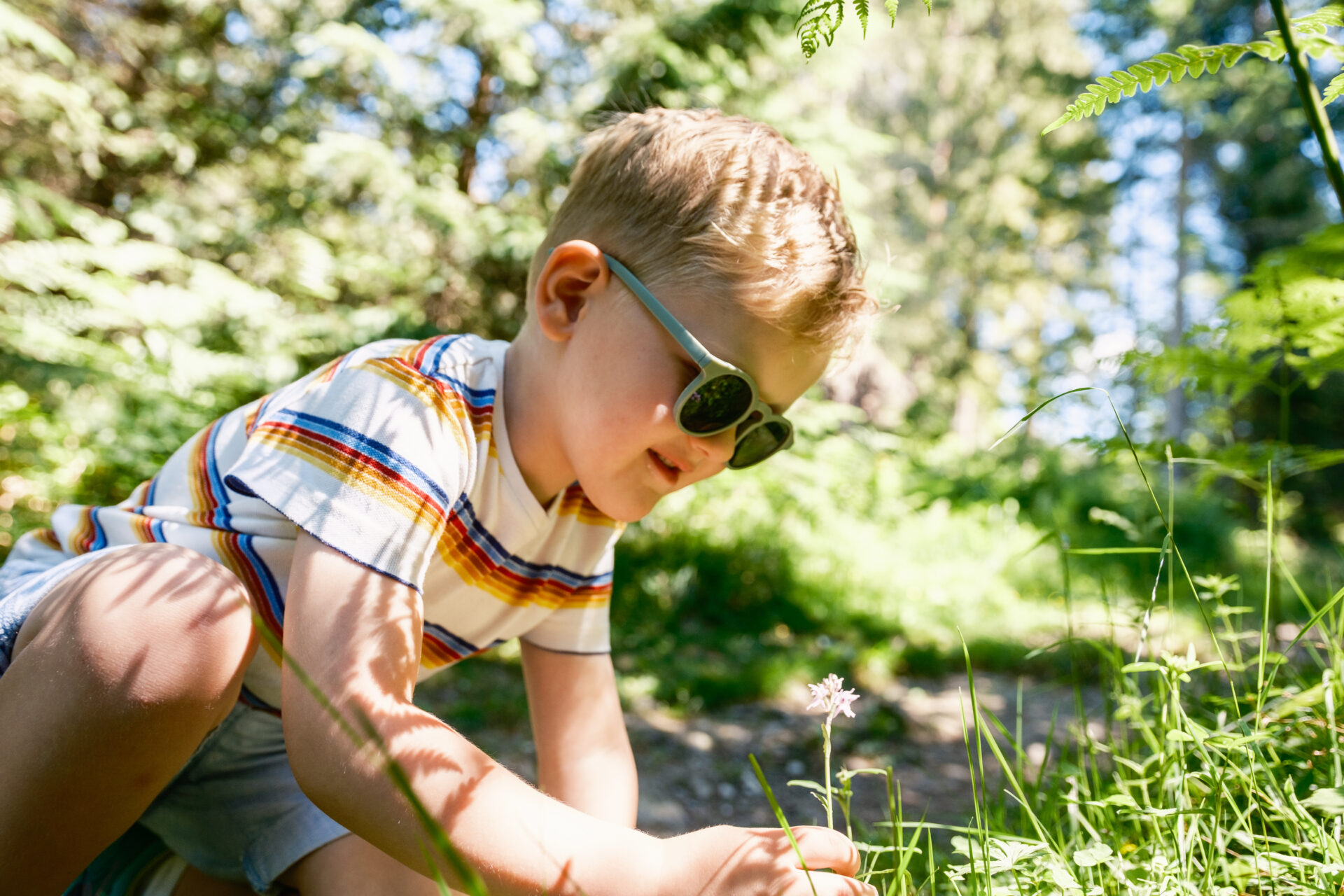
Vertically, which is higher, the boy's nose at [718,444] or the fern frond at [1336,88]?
the fern frond at [1336,88]

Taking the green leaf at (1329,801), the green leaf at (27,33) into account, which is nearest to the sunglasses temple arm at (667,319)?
the green leaf at (1329,801)

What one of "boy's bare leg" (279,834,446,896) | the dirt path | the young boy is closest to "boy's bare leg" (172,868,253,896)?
the young boy

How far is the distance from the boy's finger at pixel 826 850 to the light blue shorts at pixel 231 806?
819 mm

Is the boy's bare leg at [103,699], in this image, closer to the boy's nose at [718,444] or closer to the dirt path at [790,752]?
the boy's nose at [718,444]

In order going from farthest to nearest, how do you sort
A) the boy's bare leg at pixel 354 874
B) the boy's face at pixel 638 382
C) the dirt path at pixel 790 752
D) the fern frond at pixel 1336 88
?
1. the dirt path at pixel 790 752
2. the boy's face at pixel 638 382
3. the boy's bare leg at pixel 354 874
4. the fern frond at pixel 1336 88

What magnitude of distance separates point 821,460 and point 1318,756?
4.64 meters

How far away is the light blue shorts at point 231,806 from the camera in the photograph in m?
1.32

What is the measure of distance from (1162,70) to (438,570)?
Result: 122cm

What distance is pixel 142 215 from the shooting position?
549 cm

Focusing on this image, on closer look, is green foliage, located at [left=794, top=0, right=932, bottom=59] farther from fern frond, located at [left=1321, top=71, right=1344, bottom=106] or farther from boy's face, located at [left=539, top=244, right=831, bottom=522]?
boy's face, located at [left=539, top=244, right=831, bottom=522]

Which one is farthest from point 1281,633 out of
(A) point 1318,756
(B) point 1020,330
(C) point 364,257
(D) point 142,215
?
(B) point 1020,330

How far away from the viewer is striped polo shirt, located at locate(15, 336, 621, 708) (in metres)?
1.06

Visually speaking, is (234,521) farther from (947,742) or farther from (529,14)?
(529,14)

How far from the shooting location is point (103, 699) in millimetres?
914
